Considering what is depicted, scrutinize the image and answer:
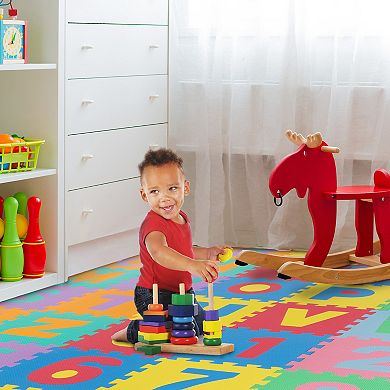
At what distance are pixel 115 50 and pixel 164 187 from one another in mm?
1123

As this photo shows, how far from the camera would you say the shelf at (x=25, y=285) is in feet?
9.66

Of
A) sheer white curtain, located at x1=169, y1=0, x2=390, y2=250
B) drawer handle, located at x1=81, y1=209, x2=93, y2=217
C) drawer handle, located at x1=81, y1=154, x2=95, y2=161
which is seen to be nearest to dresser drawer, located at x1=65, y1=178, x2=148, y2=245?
drawer handle, located at x1=81, y1=209, x2=93, y2=217

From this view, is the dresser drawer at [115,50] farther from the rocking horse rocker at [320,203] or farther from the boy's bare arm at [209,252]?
the boy's bare arm at [209,252]

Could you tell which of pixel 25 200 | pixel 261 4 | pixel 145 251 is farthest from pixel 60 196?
pixel 261 4

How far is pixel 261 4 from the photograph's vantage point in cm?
372

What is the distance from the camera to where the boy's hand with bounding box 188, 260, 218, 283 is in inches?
89.0

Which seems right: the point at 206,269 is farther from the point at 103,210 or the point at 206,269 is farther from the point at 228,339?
the point at 103,210

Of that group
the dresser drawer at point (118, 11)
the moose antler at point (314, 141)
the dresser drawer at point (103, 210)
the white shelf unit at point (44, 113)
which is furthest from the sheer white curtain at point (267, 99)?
the white shelf unit at point (44, 113)

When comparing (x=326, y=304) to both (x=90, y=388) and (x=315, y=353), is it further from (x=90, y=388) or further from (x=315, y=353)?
(x=90, y=388)

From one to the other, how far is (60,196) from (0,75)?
1.55 ft

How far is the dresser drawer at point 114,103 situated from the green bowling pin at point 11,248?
359 mm

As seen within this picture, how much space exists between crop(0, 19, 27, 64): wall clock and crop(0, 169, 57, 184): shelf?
0.35 m

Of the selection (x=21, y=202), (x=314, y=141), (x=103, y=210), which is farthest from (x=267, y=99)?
(x=21, y=202)

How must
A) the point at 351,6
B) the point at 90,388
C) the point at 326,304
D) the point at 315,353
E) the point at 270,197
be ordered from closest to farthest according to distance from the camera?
the point at 90,388 < the point at 315,353 < the point at 326,304 < the point at 351,6 < the point at 270,197
